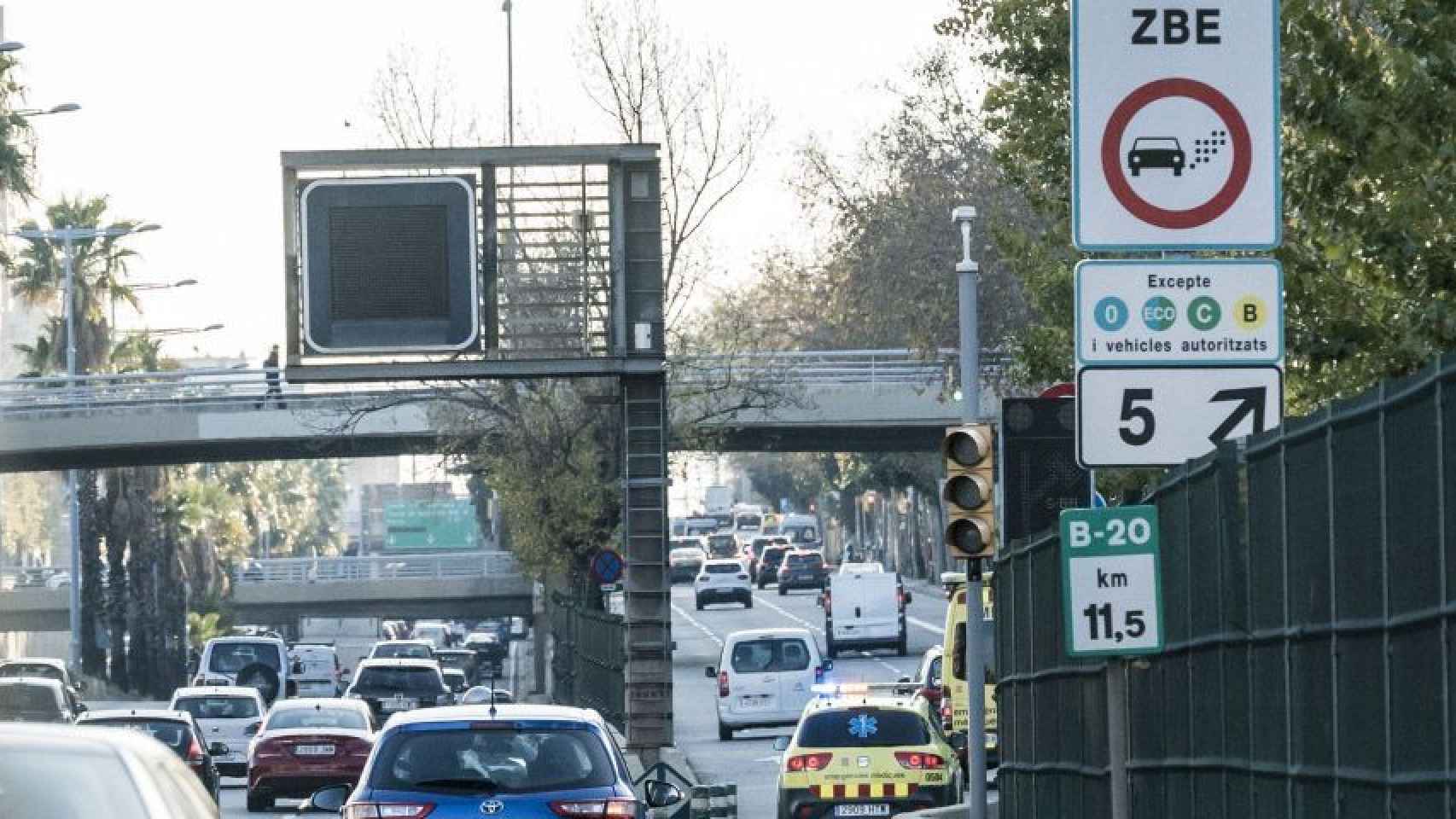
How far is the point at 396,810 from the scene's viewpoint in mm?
14320

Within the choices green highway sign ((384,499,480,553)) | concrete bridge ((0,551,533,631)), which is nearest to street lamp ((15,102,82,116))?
concrete bridge ((0,551,533,631))

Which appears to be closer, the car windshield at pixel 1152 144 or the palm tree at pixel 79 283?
the car windshield at pixel 1152 144

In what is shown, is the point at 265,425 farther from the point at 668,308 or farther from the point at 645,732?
the point at 645,732

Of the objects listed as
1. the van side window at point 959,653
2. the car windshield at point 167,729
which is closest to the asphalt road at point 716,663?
the van side window at point 959,653

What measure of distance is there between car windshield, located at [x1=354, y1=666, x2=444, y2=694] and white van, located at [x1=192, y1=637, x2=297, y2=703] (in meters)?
8.58

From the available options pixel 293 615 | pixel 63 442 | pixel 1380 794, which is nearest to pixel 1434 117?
pixel 1380 794

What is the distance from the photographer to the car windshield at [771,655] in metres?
46.0

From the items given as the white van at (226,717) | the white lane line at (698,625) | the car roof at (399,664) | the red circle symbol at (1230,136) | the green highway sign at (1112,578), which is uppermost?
the red circle symbol at (1230,136)

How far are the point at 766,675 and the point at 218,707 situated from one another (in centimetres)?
894

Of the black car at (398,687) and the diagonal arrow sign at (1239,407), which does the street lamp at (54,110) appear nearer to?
the black car at (398,687)

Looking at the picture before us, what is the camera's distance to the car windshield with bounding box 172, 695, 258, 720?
41938 mm

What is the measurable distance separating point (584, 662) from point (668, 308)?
318 inches

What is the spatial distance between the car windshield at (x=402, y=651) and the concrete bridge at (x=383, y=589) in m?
27.2

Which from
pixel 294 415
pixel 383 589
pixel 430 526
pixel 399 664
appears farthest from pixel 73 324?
pixel 430 526
